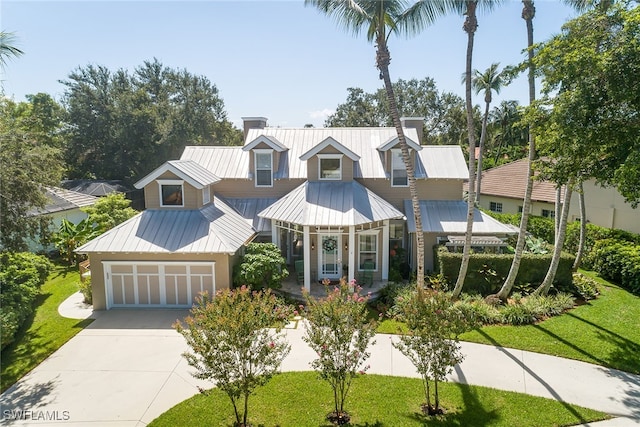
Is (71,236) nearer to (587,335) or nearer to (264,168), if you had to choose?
(264,168)

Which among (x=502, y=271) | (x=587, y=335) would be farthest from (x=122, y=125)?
(x=587, y=335)

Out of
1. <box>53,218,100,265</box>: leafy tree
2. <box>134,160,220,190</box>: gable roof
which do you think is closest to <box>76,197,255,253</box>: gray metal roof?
<box>134,160,220,190</box>: gable roof

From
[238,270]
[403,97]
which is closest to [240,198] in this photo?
[238,270]

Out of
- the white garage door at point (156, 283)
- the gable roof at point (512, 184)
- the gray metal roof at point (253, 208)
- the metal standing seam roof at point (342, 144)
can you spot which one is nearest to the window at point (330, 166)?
the metal standing seam roof at point (342, 144)

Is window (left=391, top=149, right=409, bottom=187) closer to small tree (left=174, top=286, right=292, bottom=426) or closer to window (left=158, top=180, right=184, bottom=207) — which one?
window (left=158, top=180, right=184, bottom=207)

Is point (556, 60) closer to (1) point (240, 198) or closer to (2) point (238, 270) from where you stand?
(2) point (238, 270)
